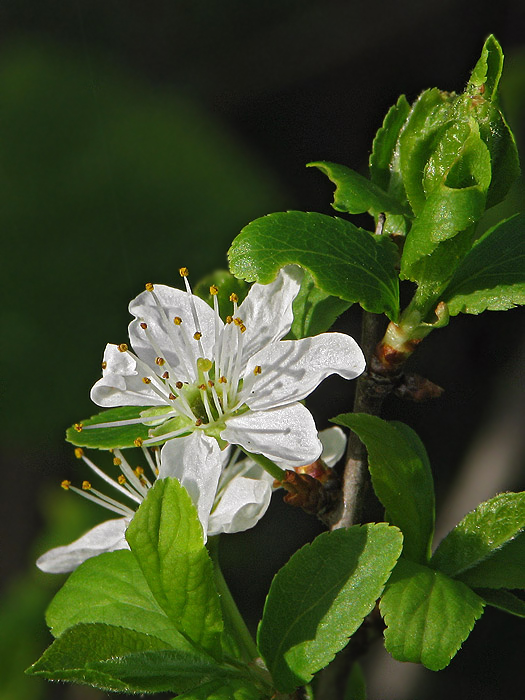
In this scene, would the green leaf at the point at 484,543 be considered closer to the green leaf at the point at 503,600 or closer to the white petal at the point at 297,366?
the green leaf at the point at 503,600

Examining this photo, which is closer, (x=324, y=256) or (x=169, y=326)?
(x=324, y=256)

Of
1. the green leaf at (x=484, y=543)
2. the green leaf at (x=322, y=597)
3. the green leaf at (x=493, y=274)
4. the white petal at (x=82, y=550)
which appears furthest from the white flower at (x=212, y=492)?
the green leaf at (x=493, y=274)

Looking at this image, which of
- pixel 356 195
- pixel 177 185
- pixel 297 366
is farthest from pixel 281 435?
pixel 177 185

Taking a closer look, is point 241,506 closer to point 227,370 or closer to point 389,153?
point 227,370

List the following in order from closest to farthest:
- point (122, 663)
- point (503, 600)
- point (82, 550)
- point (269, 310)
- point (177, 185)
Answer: point (122, 663) → point (503, 600) → point (269, 310) → point (82, 550) → point (177, 185)

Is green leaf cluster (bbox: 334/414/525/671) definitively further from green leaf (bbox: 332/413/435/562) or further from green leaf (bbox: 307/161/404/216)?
green leaf (bbox: 307/161/404/216)

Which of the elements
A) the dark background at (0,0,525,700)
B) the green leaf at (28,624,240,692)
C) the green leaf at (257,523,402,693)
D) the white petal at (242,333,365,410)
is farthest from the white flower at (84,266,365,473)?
the dark background at (0,0,525,700)

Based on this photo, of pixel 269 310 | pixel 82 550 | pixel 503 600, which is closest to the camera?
pixel 503 600
